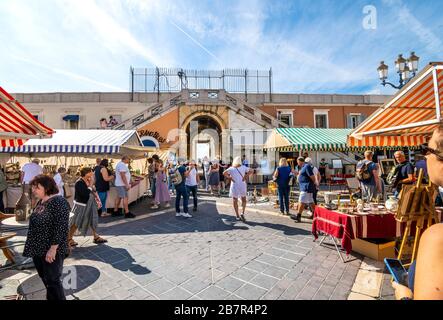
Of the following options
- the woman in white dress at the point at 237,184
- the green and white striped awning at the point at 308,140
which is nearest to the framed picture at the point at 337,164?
the green and white striped awning at the point at 308,140

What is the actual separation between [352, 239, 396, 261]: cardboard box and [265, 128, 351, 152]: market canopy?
690 centimetres

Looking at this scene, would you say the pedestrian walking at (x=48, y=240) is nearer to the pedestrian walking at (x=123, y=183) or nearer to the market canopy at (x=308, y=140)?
the pedestrian walking at (x=123, y=183)

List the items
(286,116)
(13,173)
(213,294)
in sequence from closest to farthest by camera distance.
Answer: (213,294)
(13,173)
(286,116)

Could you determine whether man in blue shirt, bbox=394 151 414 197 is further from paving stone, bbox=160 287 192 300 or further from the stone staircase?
the stone staircase

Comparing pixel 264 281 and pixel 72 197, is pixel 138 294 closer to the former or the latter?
pixel 264 281

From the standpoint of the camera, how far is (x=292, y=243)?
4.38 metres

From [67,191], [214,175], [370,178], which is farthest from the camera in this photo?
[214,175]

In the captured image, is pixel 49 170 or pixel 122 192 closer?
pixel 122 192

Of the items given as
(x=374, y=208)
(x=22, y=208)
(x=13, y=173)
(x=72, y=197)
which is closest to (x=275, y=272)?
(x=374, y=208)

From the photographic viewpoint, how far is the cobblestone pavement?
277cm

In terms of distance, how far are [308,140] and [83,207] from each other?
1036cm

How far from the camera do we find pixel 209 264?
3529 mm
